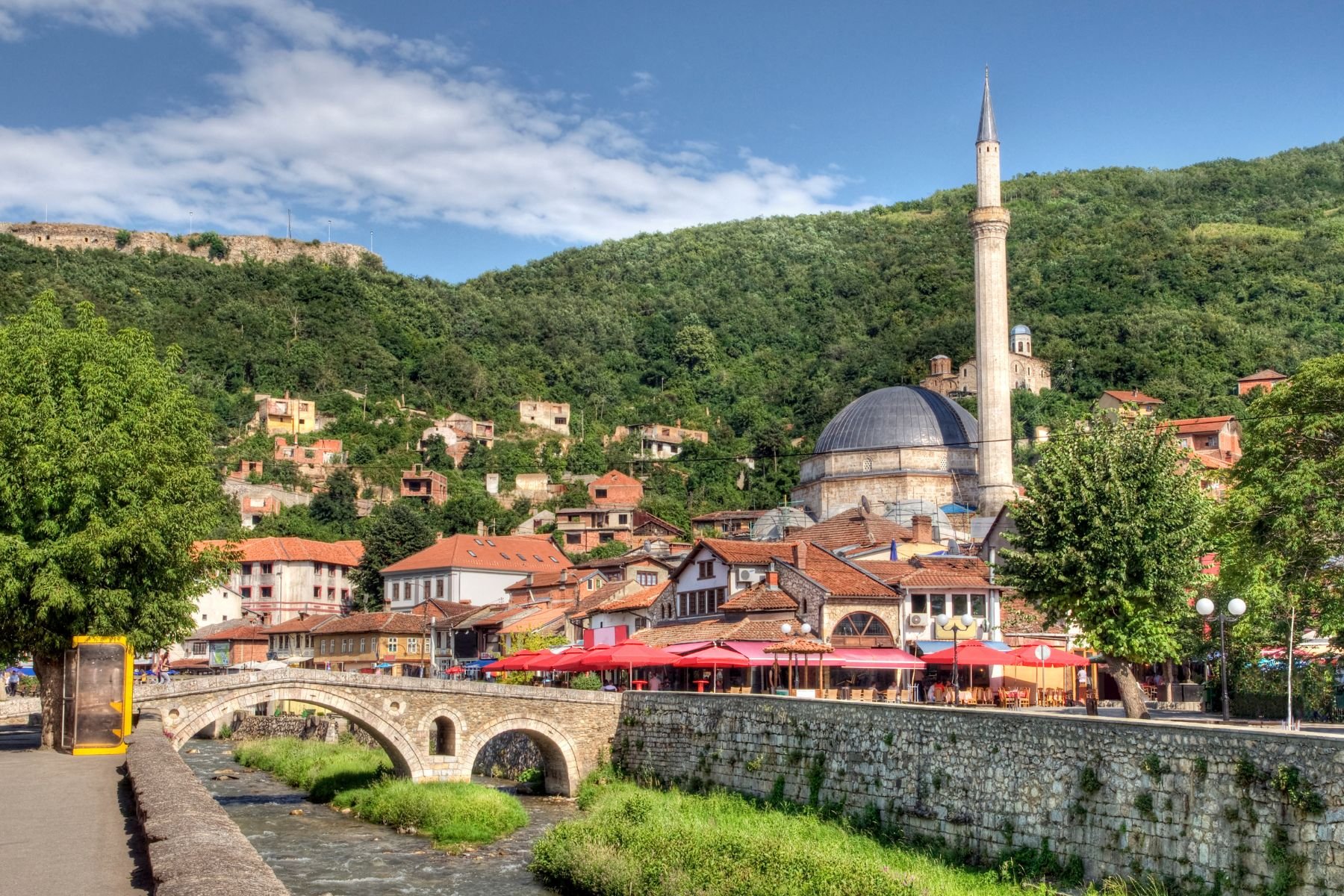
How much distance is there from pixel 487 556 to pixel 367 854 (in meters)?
44.5

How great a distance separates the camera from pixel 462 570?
68250 millimetres

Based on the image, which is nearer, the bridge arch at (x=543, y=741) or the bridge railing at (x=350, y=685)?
the bridge railing at (x=350, y=685)

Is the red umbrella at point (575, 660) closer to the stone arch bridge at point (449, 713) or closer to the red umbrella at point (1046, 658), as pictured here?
the stone arch bridge at point (449, 713)

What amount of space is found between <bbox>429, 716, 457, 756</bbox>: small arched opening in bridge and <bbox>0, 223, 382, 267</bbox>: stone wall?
114 m

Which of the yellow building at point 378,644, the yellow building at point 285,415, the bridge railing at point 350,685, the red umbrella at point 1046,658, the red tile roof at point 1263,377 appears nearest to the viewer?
the red umbrella at point 1046,658

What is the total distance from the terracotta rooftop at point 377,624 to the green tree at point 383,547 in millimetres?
10227

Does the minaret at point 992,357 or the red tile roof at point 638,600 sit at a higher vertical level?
the minaret at point 992,357

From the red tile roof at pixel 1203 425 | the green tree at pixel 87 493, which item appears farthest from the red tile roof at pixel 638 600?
the red tile roof at pixel 1203 425

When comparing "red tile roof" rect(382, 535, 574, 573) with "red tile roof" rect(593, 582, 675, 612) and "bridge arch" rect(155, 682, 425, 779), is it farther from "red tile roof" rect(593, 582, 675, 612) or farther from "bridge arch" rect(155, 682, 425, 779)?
"bridge arch" rect(155, 682, 425, 779)

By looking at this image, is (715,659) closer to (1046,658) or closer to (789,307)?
(1046,658)

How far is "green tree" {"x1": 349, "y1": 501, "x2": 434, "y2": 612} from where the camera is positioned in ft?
243

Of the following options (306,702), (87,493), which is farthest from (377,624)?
(87,493)

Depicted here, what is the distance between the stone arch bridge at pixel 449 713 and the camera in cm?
3209

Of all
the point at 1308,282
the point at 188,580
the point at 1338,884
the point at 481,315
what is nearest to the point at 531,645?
the point at 188,580
